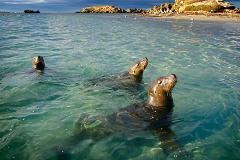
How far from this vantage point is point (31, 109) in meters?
9.56

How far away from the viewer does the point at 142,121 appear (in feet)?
26.7

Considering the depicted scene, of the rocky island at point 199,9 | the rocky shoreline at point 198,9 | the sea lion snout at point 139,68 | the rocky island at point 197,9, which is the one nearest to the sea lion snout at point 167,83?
the sea lion snout at point 139,68

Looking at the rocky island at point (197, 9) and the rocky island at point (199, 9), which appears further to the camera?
the rocky island at point (199, 9)

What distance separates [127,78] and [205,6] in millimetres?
81655

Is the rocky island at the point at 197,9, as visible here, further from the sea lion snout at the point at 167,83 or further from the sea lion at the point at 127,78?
the sea lion snout at the point at 167,83

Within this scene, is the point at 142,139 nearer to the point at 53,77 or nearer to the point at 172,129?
the point at 172,129

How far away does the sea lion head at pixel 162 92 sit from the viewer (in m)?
8.26

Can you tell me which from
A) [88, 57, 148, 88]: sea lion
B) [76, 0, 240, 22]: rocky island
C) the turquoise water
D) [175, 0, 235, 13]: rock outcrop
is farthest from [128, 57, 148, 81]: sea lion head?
[175, 0, 235, 13]: rock outcrop

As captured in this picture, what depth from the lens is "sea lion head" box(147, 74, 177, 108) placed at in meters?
8.26

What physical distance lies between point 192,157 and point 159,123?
4.59 feet

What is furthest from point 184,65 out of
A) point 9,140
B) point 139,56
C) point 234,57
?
point 9,140

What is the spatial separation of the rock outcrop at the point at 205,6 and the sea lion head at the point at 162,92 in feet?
263

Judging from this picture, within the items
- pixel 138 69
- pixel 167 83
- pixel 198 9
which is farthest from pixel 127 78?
pixel 198 9

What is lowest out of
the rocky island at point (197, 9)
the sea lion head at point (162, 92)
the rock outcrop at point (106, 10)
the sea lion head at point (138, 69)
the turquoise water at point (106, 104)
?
the rock outcrop at point (106, 10)
